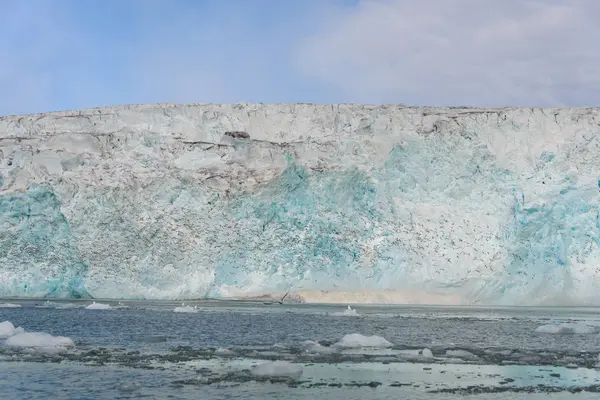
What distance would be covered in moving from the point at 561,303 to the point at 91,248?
19.4m

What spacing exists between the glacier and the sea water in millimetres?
6206

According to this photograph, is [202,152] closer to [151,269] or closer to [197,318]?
[151,269]

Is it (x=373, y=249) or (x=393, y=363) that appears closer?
(x=393, y=363)

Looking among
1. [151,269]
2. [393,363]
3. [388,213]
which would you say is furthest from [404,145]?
[393,363]

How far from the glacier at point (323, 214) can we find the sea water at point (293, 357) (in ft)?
20.4

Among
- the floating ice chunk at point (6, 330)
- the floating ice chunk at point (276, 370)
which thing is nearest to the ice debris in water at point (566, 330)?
the floating ice chunk at point (276, 370)

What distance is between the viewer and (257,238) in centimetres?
3250

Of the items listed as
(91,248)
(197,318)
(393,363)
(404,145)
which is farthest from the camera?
(404,145)

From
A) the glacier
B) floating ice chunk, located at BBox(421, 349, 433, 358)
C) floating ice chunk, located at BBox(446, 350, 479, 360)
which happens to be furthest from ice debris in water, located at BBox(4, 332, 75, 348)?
the glacier

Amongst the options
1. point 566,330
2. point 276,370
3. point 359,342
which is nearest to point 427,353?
point 359,342

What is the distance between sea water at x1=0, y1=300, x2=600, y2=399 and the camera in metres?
11.2

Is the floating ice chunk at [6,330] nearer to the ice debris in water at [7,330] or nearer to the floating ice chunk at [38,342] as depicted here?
the ice debris in water at [7,330]

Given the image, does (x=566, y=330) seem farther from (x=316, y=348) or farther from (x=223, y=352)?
(x=223, y=352)

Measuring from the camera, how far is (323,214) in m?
33.0
